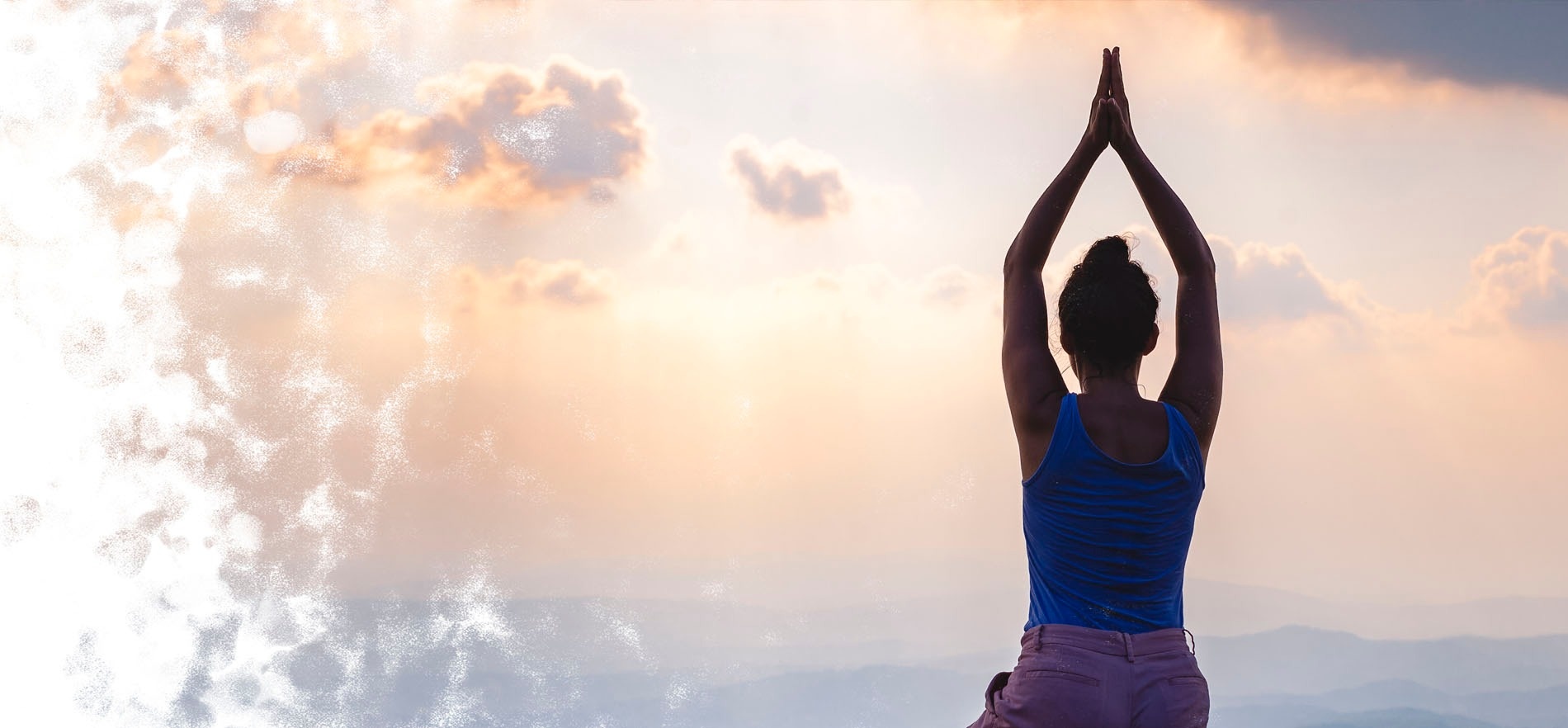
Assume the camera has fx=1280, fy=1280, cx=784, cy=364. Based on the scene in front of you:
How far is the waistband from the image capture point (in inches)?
126

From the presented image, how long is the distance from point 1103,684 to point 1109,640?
0.11m

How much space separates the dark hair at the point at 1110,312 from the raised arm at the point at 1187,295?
0.20 m

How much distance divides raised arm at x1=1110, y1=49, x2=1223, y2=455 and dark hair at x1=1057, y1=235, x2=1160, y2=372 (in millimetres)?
204

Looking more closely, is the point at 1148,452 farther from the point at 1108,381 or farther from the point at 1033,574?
the point at 1033,574

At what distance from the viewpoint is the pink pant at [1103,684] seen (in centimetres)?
316

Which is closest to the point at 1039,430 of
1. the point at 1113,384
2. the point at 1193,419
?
the point at 1113,384

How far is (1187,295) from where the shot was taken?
3.67 metres

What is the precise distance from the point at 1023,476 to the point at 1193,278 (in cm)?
84

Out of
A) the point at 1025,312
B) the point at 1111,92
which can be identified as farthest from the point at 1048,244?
the point at 1111,92

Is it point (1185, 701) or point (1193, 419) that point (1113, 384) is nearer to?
point (1193, 419)

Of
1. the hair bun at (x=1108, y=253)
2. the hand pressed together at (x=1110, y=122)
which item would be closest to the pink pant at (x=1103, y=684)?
the hair bun at (x=1108, y=253)

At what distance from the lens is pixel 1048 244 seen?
3.62 m

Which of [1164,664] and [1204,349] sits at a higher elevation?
[1204,349]

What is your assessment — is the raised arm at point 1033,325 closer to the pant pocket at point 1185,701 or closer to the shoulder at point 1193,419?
the shoulder at point 1193,419
